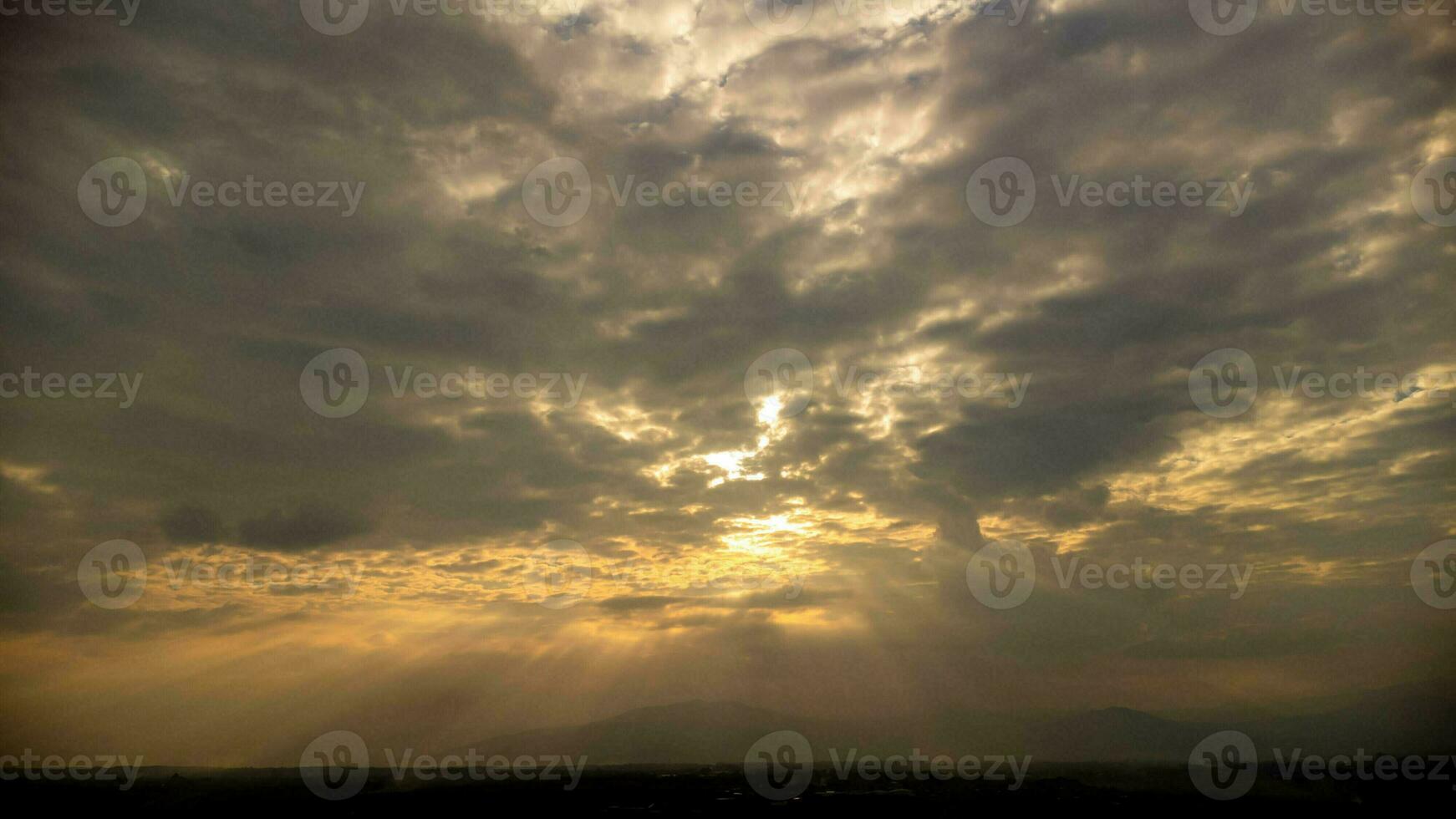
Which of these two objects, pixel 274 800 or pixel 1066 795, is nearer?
pixel 1066 795

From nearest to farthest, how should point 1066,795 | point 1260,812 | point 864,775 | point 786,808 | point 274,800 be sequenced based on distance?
point 1260,812, point 786,808, point 1066,795, point 274,800, point 864,775

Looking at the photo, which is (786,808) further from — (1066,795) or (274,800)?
(274,800)

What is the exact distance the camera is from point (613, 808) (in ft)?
331

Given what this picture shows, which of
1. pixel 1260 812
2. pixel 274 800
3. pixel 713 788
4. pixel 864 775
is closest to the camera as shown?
pixel 1260 812

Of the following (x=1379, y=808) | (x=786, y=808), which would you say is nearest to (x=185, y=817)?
(x=786, y=808)

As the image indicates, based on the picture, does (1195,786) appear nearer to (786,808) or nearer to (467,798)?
(786,808)

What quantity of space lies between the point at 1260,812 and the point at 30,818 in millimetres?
170319

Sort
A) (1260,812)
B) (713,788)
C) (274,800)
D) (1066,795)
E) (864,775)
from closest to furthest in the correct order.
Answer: (1260,812), (1066,795), (274,800), (713,788), (864,775)

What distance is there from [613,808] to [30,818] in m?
80.0

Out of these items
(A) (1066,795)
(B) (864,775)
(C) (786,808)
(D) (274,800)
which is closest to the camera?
(C) (786,808)

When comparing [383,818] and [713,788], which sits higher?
[383,818]

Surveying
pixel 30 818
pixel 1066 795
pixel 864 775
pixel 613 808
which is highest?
pixel 30 818

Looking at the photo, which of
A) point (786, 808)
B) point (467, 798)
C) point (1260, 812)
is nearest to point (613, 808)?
point (786, 808)

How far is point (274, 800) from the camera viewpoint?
125 metres
